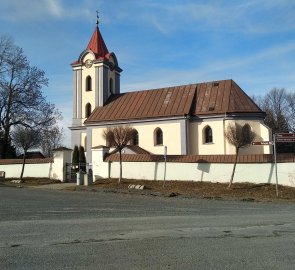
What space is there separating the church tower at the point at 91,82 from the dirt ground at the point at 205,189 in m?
18.8

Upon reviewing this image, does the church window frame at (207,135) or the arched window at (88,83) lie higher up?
the arched window at (88,83)

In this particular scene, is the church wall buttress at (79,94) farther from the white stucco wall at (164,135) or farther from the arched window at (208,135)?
the arched window at (208,135)

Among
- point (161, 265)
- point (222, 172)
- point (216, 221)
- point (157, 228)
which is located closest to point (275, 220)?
point (216, 221)

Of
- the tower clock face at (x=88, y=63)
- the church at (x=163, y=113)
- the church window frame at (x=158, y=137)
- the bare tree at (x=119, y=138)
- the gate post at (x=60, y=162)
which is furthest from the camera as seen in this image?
the tower clock face at (x=88, y=63)

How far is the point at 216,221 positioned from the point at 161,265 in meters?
5.63

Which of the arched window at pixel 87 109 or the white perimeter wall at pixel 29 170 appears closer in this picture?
the white perimeter wall at pixel 29 170

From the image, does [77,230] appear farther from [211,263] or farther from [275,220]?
[275,220]

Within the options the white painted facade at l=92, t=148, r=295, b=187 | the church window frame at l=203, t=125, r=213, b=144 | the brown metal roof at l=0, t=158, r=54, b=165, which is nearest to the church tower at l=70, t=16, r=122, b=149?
the brown metal roof at l=0, t=158, r=54, b=165

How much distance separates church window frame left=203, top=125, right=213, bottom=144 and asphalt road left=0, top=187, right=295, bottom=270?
25423mm

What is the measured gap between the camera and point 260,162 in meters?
25.4

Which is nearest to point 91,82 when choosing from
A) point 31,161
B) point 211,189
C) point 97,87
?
point 97,87

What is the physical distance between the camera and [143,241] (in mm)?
8430

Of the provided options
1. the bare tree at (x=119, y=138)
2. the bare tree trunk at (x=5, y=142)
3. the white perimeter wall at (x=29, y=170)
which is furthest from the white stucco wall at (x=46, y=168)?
the bare tree trunk at (x=5, y=142)

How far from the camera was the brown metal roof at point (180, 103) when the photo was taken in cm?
3788
